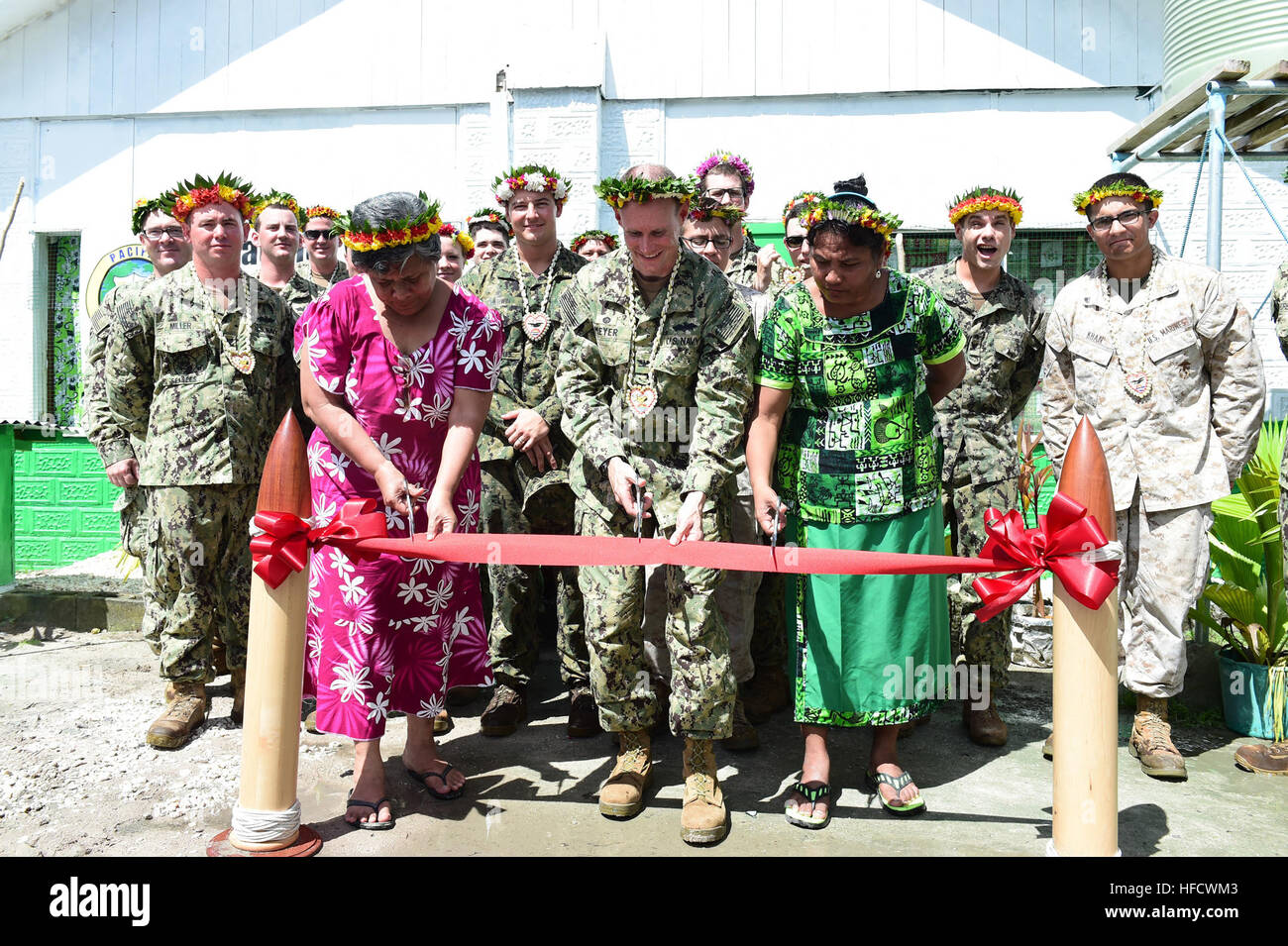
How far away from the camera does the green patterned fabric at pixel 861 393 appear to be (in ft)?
11.1

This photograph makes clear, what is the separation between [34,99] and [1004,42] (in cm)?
840

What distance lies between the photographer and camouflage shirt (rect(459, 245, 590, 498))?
14.4 feet

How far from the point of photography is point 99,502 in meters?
7.80

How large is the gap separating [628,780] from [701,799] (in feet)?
0.97

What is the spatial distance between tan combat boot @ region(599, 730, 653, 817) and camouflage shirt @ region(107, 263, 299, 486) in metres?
2.08

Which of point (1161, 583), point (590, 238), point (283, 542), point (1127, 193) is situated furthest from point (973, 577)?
point (283, 542)

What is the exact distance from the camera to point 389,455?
11.2ft

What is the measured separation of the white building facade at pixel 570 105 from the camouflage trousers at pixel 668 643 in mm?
4861

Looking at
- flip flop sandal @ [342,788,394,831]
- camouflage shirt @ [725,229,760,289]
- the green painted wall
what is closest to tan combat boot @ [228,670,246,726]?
flip flop sandal @ [342,788,394,831]

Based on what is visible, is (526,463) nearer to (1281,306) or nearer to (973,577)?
(973,577)

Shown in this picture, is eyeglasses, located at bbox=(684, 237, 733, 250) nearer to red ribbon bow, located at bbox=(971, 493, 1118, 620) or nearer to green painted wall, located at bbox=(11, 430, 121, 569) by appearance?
red ribbon bow, located at bbox=(971, 493, 1118, 620)

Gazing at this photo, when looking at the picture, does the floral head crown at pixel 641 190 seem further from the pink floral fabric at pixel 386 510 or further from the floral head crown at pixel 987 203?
the floral head crown at pixel 987 203

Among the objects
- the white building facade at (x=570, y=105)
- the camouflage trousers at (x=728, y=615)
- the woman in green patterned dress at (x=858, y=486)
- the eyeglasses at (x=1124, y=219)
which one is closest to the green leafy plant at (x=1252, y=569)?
the eyeglasses at (x=1124, y=219)

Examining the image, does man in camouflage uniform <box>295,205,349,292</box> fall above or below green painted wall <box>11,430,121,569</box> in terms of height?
above
